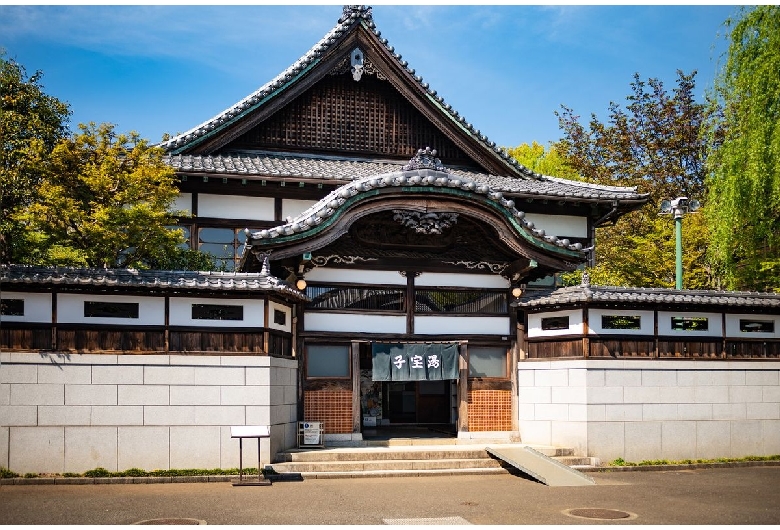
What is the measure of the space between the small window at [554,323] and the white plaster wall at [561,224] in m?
4.06

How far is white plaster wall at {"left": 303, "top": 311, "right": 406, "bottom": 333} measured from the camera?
19969 millimetres

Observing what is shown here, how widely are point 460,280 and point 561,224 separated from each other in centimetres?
448

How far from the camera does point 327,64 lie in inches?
932

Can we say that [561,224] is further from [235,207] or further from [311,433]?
[311,433]

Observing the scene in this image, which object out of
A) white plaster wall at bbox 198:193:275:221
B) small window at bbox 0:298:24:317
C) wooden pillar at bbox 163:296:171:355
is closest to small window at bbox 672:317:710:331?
white plaster wall at bbox 198:193:275:221

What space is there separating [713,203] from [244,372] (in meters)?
14.2

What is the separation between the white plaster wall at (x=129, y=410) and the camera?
15.8m

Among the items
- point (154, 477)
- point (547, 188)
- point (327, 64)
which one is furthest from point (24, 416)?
point (547, 188)

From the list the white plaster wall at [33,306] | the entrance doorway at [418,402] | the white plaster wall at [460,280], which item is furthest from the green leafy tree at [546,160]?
the white plaster wall at [33,306]

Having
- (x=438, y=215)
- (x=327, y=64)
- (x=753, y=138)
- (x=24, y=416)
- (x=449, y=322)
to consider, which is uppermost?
(x=327, y=64)

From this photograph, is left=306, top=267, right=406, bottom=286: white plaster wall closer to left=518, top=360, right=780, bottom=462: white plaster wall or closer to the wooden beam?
the wooden beam

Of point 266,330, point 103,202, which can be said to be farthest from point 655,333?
point 103,202

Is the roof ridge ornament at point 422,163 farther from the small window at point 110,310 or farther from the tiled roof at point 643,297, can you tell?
the small window at point 110,310

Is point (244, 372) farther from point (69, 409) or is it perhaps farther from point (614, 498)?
point (614, 498)
